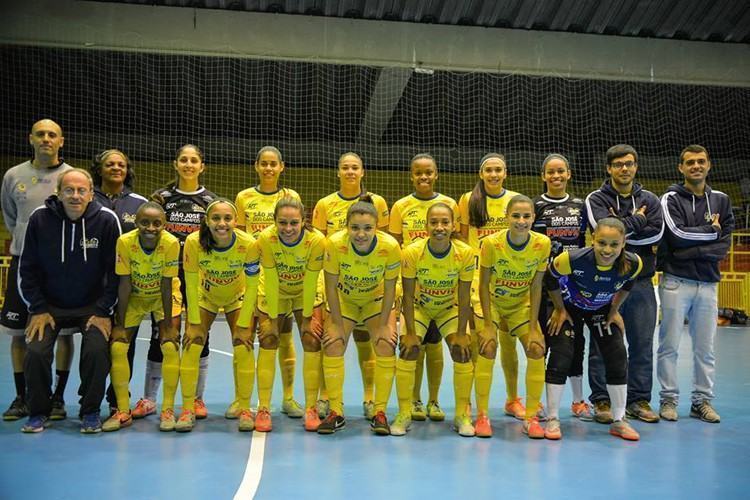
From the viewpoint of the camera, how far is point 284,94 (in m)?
13.9

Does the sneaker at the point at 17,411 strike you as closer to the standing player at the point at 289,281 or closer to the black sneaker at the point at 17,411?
the black sneaker at the point at 17,411

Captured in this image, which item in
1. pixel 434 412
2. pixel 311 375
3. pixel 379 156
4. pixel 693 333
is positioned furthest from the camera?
pixel 379 156

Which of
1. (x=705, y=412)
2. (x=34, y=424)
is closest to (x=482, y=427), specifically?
(x=705, y=412)

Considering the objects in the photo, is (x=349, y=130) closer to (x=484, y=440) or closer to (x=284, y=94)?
(x=284, y=94)

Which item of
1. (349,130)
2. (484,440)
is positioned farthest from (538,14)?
(484,440)

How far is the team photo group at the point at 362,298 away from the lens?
4391mm

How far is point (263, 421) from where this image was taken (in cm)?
432

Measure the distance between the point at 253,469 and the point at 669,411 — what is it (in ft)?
10.2

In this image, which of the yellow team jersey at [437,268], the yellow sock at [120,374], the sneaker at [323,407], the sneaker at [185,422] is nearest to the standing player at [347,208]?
the sneaker at [323,407]

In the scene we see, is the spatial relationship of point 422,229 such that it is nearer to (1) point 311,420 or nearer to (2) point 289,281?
(2) point 289,281

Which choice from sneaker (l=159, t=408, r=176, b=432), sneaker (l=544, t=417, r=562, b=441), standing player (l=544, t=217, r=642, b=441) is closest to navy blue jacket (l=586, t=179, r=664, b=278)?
standing player (l=544, t=217, r=642, b=441)

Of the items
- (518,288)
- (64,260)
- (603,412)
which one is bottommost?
(603,412)

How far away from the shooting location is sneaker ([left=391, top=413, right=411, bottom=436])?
4.26 meters

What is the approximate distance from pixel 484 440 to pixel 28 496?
2.58 m
